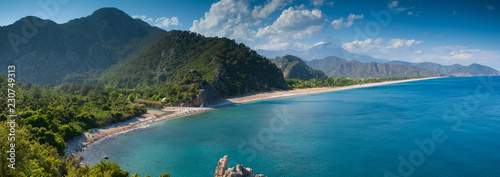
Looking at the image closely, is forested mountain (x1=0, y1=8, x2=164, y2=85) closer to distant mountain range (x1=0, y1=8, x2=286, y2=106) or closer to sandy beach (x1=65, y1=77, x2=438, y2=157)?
distant mountain range (x1=0, y1=8, x2=286, y2=106)

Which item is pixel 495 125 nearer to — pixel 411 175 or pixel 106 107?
pixel 411 175

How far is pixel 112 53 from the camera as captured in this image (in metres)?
190

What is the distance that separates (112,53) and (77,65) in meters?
28.0

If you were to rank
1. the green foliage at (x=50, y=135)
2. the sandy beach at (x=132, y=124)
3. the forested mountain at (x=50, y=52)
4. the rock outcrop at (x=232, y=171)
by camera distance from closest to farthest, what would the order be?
the green foliage at (x=50, y=135)
the rock outcrop at (x=232, y=171)
the sandy beach at (x=132, y=124)
the forested mountain at (x=50, y=52)

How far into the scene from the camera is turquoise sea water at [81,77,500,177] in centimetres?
2808

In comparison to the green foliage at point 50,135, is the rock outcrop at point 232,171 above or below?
below

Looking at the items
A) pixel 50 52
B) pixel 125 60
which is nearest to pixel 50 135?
pixel 125 60

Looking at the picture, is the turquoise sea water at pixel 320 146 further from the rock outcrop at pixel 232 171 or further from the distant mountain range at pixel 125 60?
the distant mountain range at pixel 125 60

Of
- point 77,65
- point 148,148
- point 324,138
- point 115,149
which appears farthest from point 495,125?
point 77,65

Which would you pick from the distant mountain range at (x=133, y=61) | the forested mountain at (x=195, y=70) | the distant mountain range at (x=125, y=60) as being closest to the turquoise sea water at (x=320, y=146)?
the forested mountain at (x=195, y=70)

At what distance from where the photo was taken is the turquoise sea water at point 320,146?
2808 centimetres

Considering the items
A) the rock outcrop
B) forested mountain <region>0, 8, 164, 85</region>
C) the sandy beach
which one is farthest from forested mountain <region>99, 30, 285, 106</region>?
the rock outcrop

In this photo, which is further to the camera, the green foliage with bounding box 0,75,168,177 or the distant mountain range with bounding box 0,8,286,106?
the distant mountain range with bounding box 0,8,286,106

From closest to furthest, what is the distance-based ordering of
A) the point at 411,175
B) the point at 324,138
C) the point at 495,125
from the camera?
the point at 411,175 < the point at 324,138 < the point at 495,125
